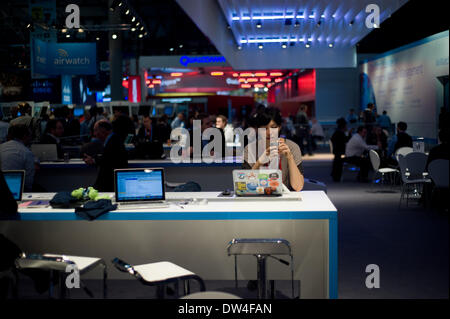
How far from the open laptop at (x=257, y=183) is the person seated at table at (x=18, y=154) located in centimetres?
250

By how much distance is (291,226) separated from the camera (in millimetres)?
4043

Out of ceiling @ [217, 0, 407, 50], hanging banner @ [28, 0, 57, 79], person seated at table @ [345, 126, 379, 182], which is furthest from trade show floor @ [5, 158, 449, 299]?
hanging banner @ [28, 0, 57, 79]

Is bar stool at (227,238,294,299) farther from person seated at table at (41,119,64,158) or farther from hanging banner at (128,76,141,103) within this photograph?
hanging banner at (128,76,141,103)

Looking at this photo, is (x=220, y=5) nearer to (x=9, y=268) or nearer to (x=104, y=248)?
(x=104, y=248)

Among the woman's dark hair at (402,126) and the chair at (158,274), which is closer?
the chair at (158,274)

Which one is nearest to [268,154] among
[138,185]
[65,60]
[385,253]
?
[138,185]

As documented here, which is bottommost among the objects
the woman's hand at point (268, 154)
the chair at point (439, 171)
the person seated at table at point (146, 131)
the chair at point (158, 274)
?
the chair at point (158, 274)

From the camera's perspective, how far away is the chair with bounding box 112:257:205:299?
2.94 metres

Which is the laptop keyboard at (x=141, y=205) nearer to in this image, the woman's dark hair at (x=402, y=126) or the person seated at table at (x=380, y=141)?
the woman's dark hair at (x=402, y=126)

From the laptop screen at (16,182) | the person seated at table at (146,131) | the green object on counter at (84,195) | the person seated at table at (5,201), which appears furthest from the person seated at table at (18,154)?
the person seated at table at (146,131)

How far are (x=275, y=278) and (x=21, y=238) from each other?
2.03m

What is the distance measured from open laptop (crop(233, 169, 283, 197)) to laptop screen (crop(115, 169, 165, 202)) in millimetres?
565

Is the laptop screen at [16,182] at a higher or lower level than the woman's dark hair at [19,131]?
lower

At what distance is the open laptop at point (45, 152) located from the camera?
302 inches
